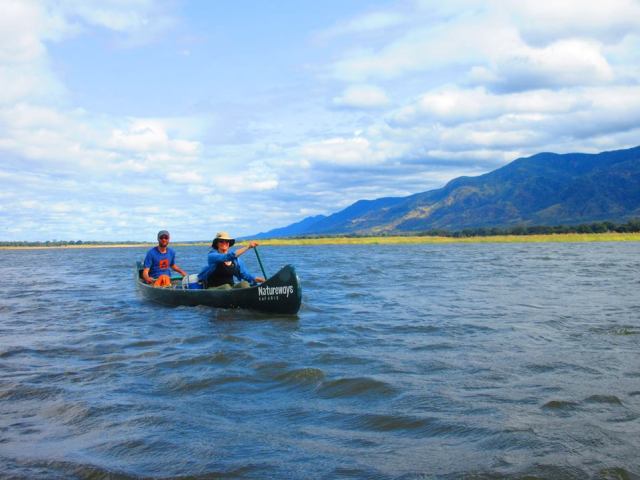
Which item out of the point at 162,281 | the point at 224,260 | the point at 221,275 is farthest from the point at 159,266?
the point at 224,260

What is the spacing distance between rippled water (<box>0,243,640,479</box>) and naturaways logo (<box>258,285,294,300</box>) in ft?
2.10

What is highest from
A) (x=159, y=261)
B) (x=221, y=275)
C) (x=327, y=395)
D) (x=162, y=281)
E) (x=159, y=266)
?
(x=159, y=261)

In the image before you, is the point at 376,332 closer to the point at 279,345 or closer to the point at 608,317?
the point at 279,345

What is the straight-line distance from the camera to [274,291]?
14430 mm

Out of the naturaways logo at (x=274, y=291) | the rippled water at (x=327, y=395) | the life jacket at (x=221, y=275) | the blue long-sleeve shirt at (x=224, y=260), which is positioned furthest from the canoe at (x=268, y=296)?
the blue long-sleeve shirt at (x=224, y=260)

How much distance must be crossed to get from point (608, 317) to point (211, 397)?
397 inches

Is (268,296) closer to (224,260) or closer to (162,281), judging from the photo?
(224,260)

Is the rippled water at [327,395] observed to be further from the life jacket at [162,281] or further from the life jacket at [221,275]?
the life jacket at [162,281]

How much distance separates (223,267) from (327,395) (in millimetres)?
8895

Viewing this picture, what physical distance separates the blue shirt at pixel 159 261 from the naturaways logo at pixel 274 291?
5.14m

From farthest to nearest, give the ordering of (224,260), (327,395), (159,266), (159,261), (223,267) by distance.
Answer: (159,266) < (159,261) < (223,267) < (224,260) < (327,395)

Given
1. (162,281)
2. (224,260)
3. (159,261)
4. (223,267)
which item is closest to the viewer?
(224,260)

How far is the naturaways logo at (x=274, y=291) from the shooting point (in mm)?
14391

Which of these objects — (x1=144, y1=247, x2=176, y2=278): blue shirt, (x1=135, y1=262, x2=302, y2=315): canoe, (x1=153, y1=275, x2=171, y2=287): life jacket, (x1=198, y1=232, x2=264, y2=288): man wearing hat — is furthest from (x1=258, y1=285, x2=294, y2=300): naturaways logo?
(x1=153, y1=275, x2=171, y2=287): life jacket
